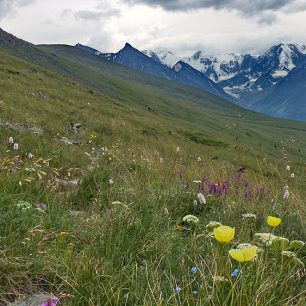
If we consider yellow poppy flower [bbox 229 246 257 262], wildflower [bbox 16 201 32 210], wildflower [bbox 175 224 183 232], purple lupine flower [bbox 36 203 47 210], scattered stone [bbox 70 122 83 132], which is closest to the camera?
yellow poppy flower [bbox 229 246 257 262]

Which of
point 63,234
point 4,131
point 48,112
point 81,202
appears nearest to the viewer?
point 63,234

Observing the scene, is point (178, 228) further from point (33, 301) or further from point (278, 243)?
point (33, 301)

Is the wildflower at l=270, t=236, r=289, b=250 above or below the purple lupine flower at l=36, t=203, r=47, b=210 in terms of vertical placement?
above

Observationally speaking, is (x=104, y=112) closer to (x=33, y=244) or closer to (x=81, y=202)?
(x=81, y=202)

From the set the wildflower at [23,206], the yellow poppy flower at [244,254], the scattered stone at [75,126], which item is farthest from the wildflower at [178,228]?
the scattered stone at [75,126]

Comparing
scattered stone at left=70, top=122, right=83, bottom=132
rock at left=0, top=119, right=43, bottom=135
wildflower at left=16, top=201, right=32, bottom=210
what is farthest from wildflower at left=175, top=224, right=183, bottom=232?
scattered stone at left=70, top=122, right=83, bottom=132

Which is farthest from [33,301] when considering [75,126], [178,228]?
[75,126]

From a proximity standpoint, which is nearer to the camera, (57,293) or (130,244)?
(57,293)

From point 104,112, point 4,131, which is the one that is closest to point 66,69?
point 104,112

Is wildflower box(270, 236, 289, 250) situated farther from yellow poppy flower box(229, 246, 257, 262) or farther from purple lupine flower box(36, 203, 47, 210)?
purple lupine flower box(36, 203, 47, 210)

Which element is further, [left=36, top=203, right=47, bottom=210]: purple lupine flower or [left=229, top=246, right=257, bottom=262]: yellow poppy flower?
[left=36, top=203, right=47, bottom=210]: purple lupine flower

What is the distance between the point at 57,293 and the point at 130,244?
87 cm

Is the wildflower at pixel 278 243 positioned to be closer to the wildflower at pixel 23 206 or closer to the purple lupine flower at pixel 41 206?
the wildflower at pixel 23 206

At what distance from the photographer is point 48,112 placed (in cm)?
2227
